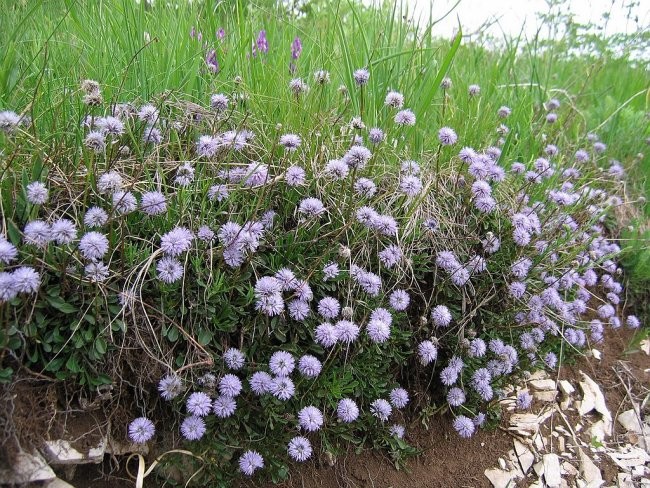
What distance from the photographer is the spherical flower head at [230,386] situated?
180cm

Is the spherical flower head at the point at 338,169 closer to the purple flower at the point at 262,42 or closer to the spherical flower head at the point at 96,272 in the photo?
the spherical flower head at the point at 96,272

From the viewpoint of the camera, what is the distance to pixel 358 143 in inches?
93.7

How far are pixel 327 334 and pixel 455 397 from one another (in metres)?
0.70

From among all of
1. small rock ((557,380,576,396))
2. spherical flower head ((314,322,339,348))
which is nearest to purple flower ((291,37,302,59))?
spherical flower head ((314,322,339,348))

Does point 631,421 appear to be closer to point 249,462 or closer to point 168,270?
point 249,462

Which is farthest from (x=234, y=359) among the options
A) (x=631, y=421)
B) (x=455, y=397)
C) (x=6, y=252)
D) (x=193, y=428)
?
(x=631, y=421)

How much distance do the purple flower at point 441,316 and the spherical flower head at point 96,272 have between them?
1224 millimetres

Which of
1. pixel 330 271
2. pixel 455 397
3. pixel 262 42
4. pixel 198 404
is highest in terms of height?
pixel 262 42

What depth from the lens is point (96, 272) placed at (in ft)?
5.54

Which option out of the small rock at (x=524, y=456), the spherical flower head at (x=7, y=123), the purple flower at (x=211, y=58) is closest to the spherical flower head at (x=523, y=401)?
the small rock at (x=524, y=456)

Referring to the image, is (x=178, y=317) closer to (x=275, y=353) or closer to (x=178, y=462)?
(x=275, y=353)

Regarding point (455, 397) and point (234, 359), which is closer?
point (234, 359)

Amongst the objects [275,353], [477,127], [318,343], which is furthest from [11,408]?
[477,127]

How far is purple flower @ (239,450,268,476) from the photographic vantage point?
71.8 inches
